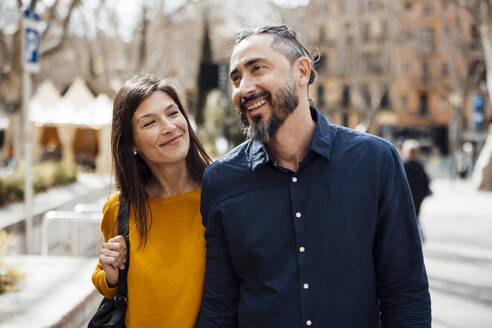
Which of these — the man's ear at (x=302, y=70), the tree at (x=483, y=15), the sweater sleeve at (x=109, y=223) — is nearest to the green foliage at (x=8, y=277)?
the sweater sleeve at (x=109, y=223)

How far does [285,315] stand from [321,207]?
449 mm

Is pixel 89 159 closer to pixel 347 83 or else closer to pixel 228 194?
pixel 228 194

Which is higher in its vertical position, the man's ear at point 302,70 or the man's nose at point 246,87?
the man's ear at point 302,70

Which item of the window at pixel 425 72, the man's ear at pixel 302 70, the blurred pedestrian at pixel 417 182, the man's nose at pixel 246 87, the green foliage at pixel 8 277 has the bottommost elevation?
the green foliage at pixel 8 277

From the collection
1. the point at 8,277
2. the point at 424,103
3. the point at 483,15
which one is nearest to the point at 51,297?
the point at 8,277

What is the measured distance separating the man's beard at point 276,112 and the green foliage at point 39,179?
1084 centimetres

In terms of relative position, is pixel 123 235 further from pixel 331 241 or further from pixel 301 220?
pixel 331 241

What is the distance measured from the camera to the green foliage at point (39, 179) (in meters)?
11.6

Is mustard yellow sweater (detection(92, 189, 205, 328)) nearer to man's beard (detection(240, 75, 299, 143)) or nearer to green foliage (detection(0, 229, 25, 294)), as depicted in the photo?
man's beard (detection(240, 75, 299, 143))

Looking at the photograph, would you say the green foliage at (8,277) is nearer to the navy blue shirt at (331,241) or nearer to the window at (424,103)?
the navy blue shirt at (331,241)

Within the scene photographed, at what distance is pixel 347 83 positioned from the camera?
169ft

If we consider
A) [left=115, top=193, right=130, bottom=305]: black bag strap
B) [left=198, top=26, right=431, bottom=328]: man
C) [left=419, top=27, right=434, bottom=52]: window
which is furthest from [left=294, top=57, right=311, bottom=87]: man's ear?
[left=419, top=27, right=434, bottom=52]: window

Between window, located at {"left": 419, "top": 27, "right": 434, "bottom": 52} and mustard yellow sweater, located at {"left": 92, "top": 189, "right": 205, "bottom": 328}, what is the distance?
166ft

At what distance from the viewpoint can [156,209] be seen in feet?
8.34
